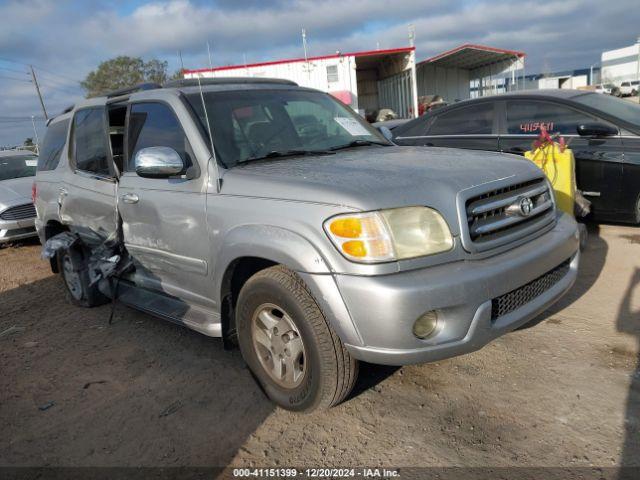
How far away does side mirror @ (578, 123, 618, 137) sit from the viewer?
5273mm

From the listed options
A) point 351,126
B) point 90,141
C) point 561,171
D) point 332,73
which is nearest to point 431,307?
point 351,126

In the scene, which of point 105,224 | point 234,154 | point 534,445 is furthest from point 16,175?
point 534,445

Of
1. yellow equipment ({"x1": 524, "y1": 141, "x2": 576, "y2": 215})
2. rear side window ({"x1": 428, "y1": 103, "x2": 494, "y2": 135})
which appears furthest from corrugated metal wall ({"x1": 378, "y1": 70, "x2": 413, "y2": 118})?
yellow equipment ({"x1": 524, "y1": 141, "x2": 576, "y2": 215})

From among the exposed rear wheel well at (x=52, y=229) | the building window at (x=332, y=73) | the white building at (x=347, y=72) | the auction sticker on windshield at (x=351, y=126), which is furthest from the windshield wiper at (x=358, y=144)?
the building window at (x=332, y=73)

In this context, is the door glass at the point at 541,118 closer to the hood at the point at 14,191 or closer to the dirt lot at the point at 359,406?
the dirt lot at the point at 359,406

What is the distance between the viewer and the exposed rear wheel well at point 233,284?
2949 millimetres

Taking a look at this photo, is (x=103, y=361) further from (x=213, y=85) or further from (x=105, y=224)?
(x=213, y=85)

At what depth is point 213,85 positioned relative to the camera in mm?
3820

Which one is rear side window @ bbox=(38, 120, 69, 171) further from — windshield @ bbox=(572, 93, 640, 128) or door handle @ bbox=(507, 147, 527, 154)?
windshield @ bbox=(572, 93, 640, 128)

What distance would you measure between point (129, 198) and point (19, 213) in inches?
234

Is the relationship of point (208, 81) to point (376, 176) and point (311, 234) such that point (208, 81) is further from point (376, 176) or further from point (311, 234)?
point (311, 234)

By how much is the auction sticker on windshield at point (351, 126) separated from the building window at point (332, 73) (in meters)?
18.6

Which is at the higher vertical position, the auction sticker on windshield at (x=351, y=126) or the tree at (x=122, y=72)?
the tree at (x=122, y=72)

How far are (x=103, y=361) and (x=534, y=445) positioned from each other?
9.96 feet
